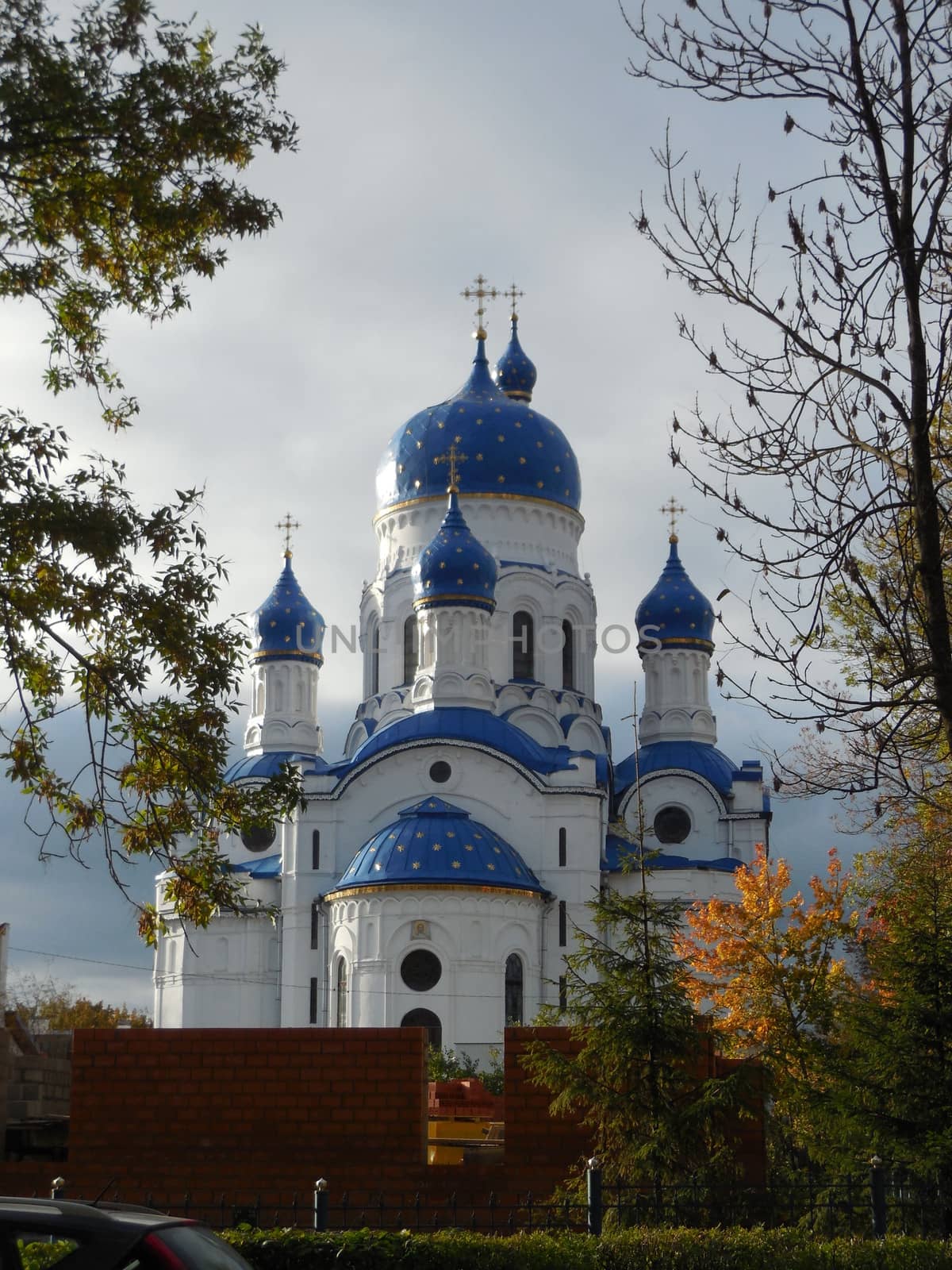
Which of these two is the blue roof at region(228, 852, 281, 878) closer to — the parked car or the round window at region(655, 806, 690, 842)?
the round window at region(655, 806, 690, 842)

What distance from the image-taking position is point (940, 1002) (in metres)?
10.2

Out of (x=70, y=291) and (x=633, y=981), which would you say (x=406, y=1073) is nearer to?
(x=633, y=981)

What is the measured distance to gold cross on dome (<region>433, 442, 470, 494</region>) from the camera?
1495 inches

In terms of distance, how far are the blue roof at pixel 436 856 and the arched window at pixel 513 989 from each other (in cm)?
135

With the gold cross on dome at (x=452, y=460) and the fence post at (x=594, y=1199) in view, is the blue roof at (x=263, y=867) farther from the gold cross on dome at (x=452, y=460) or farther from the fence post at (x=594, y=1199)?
the fence post at (x=594, y=1199)

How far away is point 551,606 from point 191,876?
2909cm

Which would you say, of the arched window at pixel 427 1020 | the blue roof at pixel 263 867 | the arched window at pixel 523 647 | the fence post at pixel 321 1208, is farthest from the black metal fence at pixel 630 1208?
the arched window at pixel 523 647

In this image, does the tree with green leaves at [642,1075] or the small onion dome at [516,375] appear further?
the small onion dome at [516,375]

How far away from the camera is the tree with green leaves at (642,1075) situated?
1008 cm

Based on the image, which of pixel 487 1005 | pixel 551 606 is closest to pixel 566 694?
pixel 551 606

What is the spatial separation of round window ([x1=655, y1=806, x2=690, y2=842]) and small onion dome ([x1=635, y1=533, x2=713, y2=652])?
4.07m

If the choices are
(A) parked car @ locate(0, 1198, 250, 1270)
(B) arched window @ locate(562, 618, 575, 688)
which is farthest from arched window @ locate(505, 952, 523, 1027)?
(A) parked car @ locate(0, 1198, 250, 1270)

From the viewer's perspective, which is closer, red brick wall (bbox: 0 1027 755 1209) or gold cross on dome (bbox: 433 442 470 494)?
red brick wall (bbox: 0 1027 755 1209)

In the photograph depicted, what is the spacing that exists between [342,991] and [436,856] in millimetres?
3051
